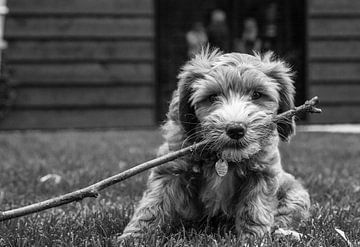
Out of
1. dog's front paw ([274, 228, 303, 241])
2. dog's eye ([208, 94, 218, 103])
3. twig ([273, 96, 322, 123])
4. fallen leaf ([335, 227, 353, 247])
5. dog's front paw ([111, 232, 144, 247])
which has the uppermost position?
dog's eye ([208, 94, 218, 103])

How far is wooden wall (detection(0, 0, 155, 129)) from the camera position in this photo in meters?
11.4

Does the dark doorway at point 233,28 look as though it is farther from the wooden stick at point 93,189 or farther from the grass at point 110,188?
the wooden stick at point 93,189

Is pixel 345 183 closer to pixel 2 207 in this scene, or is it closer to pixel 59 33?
pixel 2 207

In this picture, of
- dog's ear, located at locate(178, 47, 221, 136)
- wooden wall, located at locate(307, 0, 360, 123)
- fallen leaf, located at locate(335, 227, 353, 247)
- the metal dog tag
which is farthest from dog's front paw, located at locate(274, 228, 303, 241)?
wooden wall, located at locate(307, 0, 360, 123)

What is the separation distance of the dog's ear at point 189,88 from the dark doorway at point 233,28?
8755mm

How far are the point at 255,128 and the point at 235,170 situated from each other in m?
0.35

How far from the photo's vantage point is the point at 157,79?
12.0 metres

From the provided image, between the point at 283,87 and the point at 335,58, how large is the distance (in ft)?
30.4

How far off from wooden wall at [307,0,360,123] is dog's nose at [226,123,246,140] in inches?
374

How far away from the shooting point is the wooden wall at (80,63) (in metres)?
11.4

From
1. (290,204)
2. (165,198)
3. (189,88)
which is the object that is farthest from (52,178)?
(290,204)

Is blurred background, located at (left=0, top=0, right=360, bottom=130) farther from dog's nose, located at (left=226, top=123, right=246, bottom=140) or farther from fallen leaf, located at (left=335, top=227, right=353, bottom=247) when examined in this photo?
dog's nose, located at (left=226, top=123, right=246, bottom=140)

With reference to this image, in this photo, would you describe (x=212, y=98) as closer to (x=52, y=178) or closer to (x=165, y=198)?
(x=165, y=198)

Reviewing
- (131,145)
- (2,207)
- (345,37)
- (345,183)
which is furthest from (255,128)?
(345,37)
